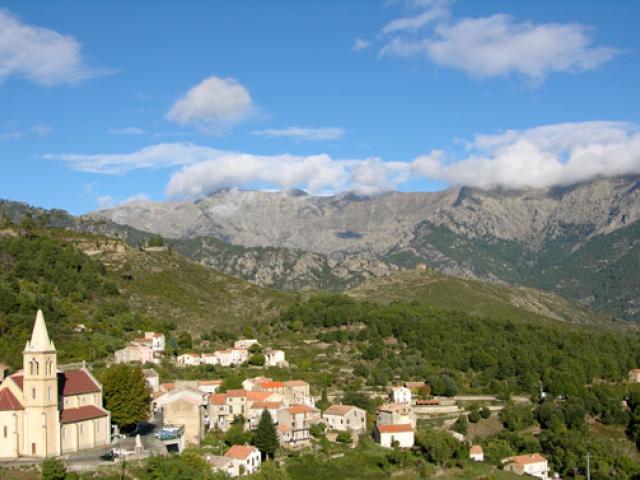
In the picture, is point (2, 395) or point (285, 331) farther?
point (285, 331)

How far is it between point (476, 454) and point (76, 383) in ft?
108

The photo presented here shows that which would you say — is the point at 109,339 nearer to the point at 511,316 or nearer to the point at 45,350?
the point at 45,350

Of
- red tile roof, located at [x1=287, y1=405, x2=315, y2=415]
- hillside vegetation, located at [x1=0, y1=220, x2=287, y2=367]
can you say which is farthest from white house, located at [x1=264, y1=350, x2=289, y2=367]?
red tile roof, located at [x1=287, y1=405, x2=315, y2=415]

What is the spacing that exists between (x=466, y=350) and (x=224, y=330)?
94.1 ft

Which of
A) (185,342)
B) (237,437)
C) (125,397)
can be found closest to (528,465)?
(237,437)

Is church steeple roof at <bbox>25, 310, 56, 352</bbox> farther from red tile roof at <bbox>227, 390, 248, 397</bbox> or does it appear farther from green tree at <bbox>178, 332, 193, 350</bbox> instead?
green tree at <bbox>178, 332, 193, 350</bbox>

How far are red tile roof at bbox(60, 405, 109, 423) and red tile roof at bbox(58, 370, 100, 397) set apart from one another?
Result: 976 mm

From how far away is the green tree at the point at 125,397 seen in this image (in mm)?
51438

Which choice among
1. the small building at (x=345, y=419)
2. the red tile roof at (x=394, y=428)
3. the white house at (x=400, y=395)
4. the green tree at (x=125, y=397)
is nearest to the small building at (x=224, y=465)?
the green tree at (x=125, y=397)

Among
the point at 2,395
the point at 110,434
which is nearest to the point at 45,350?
the point at 2,395

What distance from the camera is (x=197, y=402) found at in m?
55.2

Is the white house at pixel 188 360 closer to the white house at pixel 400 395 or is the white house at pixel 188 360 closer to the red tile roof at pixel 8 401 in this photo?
the white house at pixel 400 395

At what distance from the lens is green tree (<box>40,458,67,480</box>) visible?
4056 cm

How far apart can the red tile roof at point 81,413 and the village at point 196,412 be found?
0.19 ft
